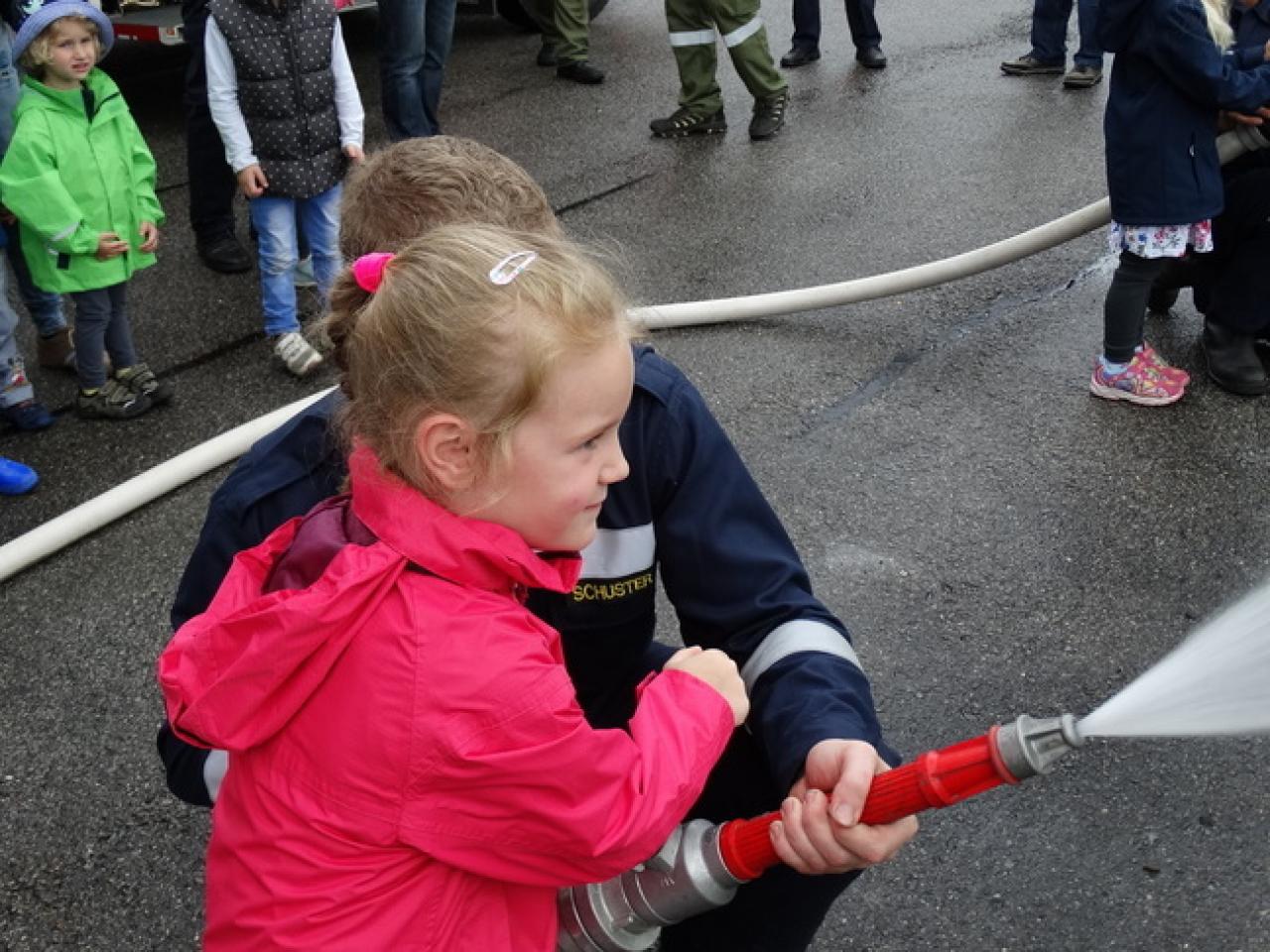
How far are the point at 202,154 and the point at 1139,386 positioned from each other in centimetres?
346

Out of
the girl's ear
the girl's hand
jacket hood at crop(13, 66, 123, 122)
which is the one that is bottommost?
jacket hood at crop(13, 66, 123, 122)

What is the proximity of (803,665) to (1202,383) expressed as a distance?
3.08 m

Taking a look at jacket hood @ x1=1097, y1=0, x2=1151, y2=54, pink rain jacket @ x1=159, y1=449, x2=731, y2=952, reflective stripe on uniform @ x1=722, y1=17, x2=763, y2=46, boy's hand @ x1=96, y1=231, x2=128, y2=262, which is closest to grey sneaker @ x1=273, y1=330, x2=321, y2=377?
boy's hand @ x1=96, y1=231, x2=128, y2=262

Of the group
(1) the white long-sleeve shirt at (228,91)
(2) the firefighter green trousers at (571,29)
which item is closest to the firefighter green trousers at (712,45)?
(2) the firefighter green trousers at (571,29)

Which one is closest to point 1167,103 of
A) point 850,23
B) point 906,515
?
point 906,515

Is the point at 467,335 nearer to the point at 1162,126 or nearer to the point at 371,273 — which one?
the point at 371,273

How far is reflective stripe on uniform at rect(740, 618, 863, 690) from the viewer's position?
199cm

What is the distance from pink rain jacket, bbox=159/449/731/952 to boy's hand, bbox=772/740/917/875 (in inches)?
5.4

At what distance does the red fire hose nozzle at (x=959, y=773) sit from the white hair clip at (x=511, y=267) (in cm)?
68

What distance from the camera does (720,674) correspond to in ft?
5.74

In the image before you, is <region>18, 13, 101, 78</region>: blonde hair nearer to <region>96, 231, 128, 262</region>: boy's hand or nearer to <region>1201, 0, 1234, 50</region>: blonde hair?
<region>96, 231, 128, 262</region>: boy's hand

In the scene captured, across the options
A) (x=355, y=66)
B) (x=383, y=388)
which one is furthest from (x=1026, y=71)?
(x=383, y=388)

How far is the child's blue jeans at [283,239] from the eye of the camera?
4785 mm

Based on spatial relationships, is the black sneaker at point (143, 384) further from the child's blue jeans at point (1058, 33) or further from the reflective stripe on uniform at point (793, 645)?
the child's blue jeans at point (1058, 33)
